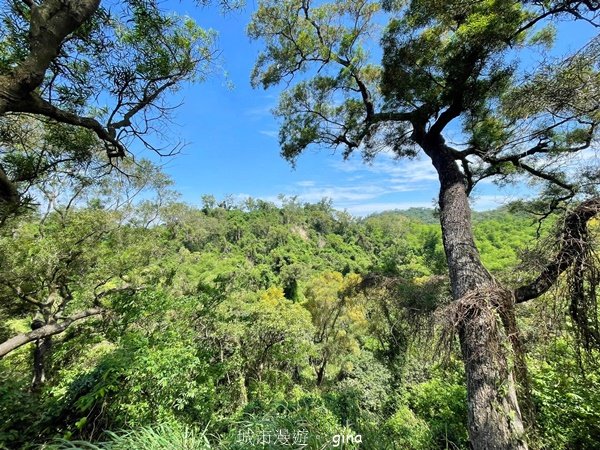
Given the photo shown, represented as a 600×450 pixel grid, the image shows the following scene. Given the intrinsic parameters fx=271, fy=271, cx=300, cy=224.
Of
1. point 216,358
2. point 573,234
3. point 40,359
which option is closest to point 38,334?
point 40,359

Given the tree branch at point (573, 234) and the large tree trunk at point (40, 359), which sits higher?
the tree branch at point (573, 234)

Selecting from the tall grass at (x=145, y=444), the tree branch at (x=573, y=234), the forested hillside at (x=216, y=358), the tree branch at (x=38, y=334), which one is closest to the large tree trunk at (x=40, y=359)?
the forested hillside at (x=216, y=358)

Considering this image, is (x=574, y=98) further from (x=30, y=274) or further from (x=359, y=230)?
(x=359, y=230)

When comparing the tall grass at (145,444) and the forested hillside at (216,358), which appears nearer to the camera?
the tall grass at (145,444)

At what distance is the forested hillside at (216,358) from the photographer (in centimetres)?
218

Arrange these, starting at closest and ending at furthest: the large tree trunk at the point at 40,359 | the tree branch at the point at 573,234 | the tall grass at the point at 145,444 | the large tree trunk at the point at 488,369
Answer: the tall grass at the point at 145,444, the tree branch at the point at 573,234, the large tree trunk at the point at 488,369, the large tree trunk at the point at 40,359

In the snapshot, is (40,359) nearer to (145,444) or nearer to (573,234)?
(145,444)

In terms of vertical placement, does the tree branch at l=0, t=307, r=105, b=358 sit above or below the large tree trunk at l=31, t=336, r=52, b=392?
above

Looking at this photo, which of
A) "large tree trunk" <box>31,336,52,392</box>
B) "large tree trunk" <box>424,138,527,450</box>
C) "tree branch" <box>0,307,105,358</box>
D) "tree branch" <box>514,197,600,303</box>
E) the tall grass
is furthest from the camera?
"large tree trunk" <box>31,336,52,392</box>

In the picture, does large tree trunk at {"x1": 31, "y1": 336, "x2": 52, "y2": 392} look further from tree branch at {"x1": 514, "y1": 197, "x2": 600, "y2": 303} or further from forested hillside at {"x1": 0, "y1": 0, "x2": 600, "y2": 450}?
tree branch at {"x1": 514, "y1": 197, "x2": 600, "y2": 303}

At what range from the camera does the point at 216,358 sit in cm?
903

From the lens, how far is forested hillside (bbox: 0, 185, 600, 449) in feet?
7.14

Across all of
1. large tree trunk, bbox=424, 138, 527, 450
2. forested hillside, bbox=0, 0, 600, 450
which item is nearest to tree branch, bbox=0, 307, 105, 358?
forested hillside, bbox=0, 0, 600, 450

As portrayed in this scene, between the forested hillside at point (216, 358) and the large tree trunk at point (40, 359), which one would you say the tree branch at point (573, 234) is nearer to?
the forested hillside at point (216, 358)
